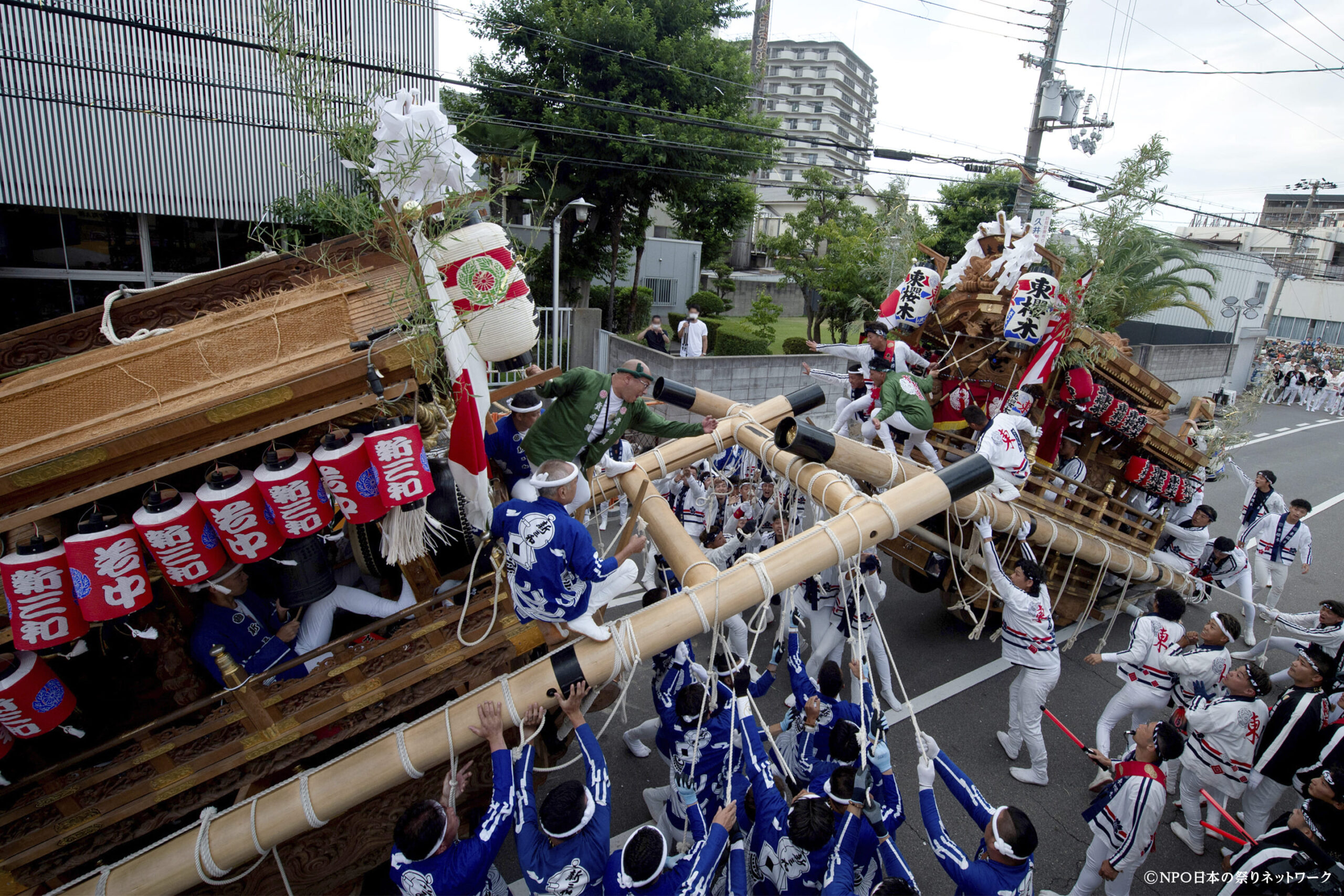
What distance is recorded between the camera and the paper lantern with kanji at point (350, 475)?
3.04 m

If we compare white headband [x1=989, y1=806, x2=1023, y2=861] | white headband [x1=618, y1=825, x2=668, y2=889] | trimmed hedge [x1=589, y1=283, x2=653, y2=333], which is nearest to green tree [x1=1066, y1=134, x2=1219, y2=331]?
white headband [x1=989, y1=806, x2=1023, y2=861]

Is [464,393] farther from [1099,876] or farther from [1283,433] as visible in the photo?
[1283,433]

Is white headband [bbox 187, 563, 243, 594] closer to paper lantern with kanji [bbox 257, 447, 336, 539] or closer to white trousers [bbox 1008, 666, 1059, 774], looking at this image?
paper lantern with kanji [bbox 257, 447, 336, 539]

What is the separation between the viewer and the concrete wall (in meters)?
12.7

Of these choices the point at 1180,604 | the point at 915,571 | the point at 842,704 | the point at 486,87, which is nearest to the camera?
the point at 842,704

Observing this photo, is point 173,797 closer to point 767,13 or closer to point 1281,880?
A: point 1281,880

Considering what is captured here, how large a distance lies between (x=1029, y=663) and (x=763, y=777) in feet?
9.77

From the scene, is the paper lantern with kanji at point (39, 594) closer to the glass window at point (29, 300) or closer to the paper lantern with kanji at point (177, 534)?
the paper lantern with kanji at point (177, 534)

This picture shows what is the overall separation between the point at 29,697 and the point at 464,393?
2406 mm

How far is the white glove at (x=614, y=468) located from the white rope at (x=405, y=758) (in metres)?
2.30

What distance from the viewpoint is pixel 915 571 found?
24.0ft

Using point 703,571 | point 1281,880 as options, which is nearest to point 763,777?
point 703,571

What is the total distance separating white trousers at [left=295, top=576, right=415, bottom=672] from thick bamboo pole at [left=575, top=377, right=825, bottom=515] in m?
1.55

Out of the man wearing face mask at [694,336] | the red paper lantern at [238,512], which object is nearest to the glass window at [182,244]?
the man wearing face mask at [694,336]
